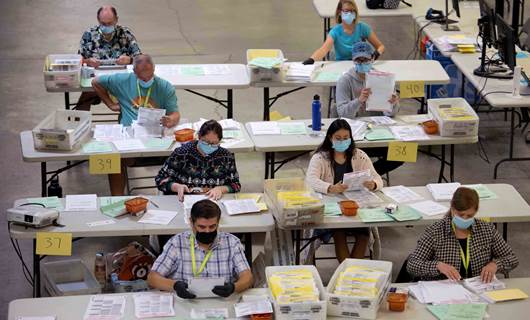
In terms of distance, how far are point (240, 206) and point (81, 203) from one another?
3.44ft

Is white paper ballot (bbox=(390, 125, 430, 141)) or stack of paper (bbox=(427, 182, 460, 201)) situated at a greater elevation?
white paper ballot (bbox=(390, 125, 430, 141))

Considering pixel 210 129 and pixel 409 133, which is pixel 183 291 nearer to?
pixel 210 129

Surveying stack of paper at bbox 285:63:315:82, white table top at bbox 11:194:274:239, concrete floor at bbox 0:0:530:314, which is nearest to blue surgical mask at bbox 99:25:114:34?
concrete floor at bbox 0:0:530:314

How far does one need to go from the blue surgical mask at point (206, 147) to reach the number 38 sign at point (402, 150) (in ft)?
4.65

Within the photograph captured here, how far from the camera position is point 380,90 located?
8.42 metres

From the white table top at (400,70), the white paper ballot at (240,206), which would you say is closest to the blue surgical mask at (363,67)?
the white table top at (400,70)

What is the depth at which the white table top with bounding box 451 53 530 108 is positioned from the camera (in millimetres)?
8781

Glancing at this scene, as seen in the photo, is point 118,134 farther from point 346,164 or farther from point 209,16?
point 209,16

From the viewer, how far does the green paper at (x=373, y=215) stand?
6756 mm

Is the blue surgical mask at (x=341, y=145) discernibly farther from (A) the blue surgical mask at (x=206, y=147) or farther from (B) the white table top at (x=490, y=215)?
(A) the blue surgical mask at (x=206, y=147)

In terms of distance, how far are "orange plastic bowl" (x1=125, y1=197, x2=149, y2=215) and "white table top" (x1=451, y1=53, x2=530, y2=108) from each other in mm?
3355

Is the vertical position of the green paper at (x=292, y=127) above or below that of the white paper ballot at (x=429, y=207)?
above

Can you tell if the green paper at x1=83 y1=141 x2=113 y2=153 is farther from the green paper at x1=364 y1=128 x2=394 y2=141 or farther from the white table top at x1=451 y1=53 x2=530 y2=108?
the white table top at x1=451 y1=53 x2=530 y2=108

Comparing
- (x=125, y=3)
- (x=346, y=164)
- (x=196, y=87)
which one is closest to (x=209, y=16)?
(x=125, y=3)
